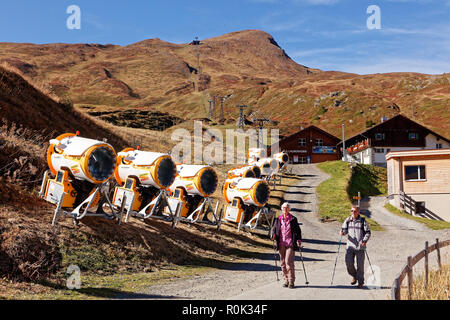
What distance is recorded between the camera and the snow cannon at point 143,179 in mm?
19047

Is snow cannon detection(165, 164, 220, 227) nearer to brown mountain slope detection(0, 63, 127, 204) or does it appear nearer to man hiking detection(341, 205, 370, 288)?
brown mountain slope detection(0, 63, 127, 204)

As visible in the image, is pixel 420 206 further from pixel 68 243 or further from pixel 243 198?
pixel 68 243

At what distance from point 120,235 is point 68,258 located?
358 centimetres

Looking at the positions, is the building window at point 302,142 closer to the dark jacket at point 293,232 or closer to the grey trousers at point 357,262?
the grey trousers at point 357,262

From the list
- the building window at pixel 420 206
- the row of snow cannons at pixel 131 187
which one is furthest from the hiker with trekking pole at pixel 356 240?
the building window at pixel 420 206

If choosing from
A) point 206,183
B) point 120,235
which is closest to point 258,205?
point 206,183

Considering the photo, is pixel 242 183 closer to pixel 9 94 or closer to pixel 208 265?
pixel 208 265

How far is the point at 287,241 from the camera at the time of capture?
1250cm

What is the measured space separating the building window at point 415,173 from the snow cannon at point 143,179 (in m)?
30.3

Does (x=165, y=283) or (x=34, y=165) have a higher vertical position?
(x=34, y=165)

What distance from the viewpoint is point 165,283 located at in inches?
526

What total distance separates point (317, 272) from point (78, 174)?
9.32m

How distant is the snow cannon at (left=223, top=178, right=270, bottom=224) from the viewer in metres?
26.6
